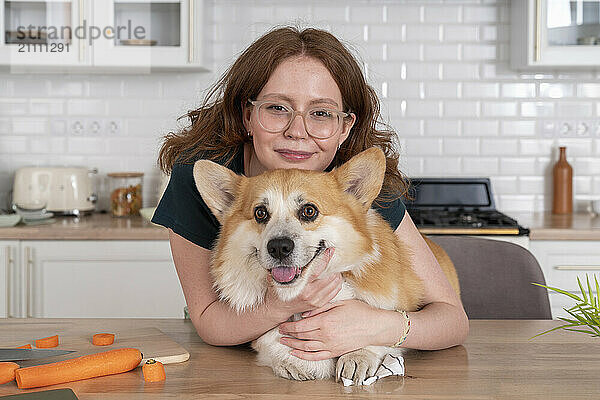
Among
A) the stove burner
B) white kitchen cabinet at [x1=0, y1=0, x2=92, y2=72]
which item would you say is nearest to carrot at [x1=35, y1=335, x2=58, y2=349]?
the stove burner

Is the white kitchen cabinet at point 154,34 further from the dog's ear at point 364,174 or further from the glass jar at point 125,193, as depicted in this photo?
the dog's ear at point 364,174

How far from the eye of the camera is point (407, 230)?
1544 millimetres

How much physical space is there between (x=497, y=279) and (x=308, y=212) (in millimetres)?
968

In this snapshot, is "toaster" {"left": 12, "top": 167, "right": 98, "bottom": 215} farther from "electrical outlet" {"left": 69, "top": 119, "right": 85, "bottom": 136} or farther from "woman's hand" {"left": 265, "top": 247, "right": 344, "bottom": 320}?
"woman's hand" {"left": 265, "top": 247, "right": 344, "bottom": 320}

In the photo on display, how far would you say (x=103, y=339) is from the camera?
133cm

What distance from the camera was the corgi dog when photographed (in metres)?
1.18

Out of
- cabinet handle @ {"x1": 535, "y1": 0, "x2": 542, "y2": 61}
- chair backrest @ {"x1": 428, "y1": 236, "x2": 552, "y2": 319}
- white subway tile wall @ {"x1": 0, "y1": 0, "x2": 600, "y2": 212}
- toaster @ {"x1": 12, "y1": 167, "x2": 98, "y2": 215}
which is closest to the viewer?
chair backrest @ {"x1": 428, "y1": 236, "x2": 552, "y2": 319}

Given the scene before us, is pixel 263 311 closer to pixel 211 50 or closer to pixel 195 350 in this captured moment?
pixel 195 350

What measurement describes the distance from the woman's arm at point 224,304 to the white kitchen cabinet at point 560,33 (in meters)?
2.37

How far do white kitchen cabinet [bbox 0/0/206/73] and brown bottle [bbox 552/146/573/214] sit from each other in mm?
1896

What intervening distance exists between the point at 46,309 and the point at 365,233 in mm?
2209

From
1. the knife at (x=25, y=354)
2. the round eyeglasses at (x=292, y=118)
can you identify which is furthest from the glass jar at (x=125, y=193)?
the knife at (x=25, y=354)

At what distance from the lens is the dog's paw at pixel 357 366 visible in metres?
1.16

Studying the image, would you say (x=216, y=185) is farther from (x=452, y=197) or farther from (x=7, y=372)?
(x=452, y=197)
